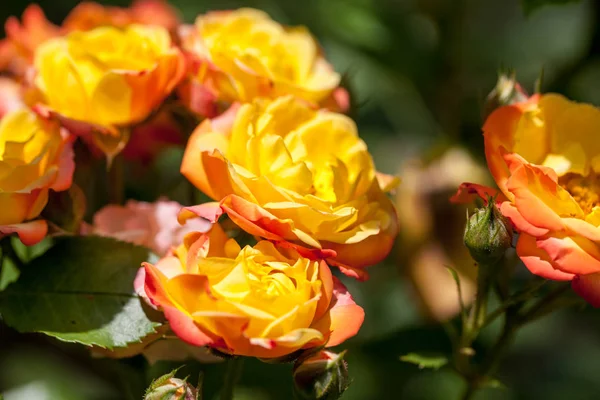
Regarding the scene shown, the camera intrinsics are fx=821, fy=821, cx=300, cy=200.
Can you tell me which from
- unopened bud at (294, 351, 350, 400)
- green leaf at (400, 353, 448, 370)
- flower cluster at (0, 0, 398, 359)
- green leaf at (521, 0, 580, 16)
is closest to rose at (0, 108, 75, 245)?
flower cluster at (0, 0, 398, 359)

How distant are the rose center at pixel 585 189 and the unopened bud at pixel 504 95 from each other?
0.27 feet

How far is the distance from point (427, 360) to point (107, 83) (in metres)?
0.35

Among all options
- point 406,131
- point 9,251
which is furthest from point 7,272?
point 406,131

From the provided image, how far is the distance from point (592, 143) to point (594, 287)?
149 mm

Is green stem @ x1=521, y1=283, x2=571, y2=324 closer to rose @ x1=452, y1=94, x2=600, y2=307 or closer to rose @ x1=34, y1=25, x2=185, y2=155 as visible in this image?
rose @ x1=452, y1=94, x2=600, y2=307

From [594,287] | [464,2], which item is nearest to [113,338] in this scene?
[594,287]

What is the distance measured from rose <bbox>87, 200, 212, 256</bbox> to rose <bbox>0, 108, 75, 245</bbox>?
81 millimetres

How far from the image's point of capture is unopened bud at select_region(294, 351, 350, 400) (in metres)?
0.53

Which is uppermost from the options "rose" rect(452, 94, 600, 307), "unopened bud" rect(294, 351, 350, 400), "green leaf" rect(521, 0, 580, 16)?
"green leaf" rect(521, 0, 580, 16)

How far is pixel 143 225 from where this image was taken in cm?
70

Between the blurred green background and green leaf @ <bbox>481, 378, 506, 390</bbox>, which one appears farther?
the blurred green background

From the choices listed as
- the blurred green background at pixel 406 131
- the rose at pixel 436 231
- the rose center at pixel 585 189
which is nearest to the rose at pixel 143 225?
the blurred green background at pixel 406 131

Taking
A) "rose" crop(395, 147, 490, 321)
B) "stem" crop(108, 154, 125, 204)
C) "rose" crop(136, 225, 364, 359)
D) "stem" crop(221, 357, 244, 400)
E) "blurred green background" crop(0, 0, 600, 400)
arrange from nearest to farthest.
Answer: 1. "rose" crop(136, 225, 364, 359)
2. "stem" crop(221, 357, 244, 400)
3. "stem" crop(108, 154, 125, 204)
4. "blurred green background" crop(0, 0, 600, 400)
5. "rose" crop(395, 147, 490, 321)

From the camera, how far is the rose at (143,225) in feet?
2.24
